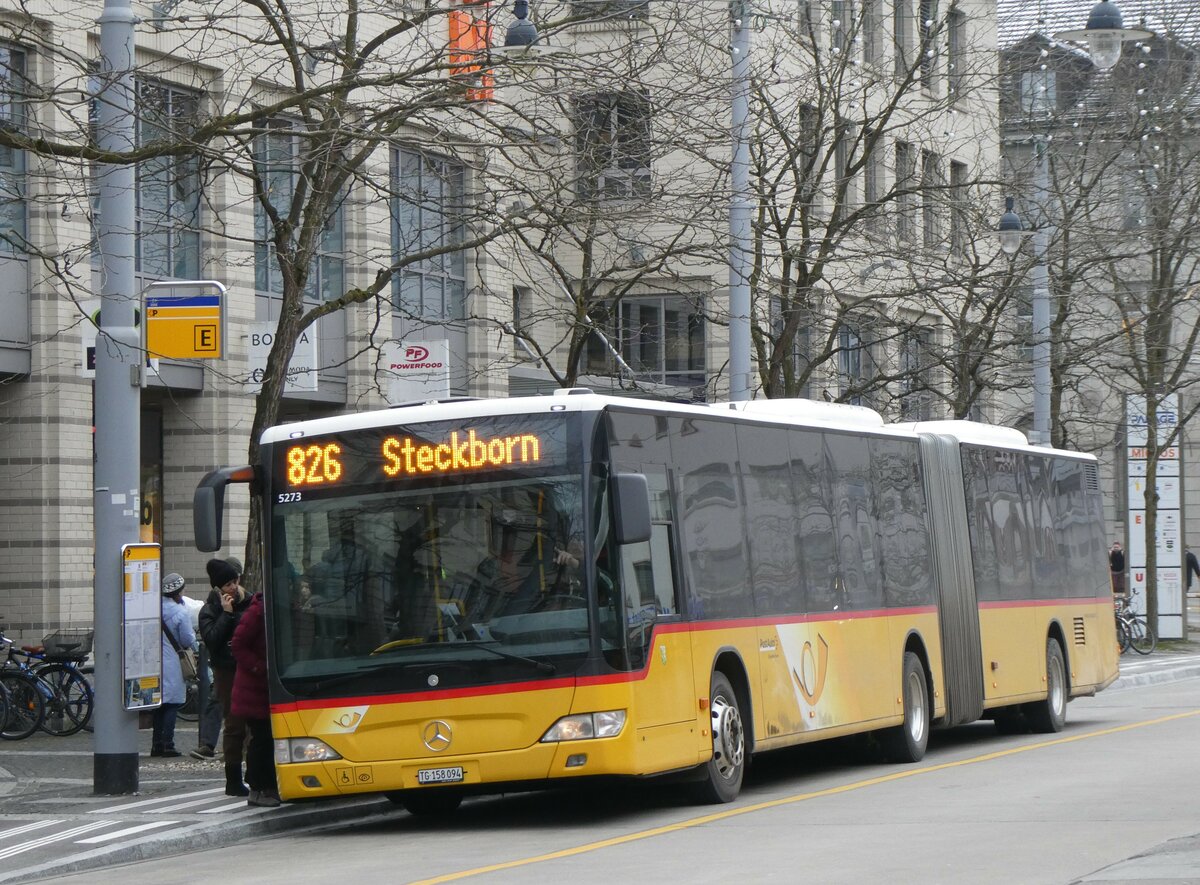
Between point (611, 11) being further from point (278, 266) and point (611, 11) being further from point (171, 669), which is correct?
point (278, 266)

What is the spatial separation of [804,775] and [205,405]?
1237 cm

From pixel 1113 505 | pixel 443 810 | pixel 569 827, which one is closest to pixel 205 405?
pixel 443 810

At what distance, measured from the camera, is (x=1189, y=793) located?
46.1 ft

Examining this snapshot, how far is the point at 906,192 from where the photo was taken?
80.6ft

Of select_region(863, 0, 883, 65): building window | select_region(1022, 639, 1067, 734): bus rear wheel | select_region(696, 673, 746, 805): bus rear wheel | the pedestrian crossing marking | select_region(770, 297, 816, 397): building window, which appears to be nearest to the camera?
the pedestrian crossing marking

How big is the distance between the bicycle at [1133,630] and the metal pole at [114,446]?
25183 mm

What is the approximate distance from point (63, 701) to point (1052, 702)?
10.3 metres

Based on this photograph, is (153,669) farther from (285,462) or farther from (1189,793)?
(1189,793)

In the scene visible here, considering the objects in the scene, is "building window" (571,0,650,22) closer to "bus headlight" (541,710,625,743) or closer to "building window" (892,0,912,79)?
"bus headlight" (541,710,625,743)

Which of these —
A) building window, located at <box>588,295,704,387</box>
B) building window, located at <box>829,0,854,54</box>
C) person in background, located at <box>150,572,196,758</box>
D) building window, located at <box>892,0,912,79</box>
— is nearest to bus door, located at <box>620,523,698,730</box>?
person in background, located at <box>150,572,196,758</box>

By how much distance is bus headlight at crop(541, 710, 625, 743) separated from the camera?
13.2 meters

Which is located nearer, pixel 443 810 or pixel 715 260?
pixel 443 810

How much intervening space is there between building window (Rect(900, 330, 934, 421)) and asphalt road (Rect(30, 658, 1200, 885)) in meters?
9.24

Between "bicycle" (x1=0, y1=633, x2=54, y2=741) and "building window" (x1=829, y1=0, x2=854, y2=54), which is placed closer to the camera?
"bicycle" (x1=0, y1=633, x2=54, y2=741)
